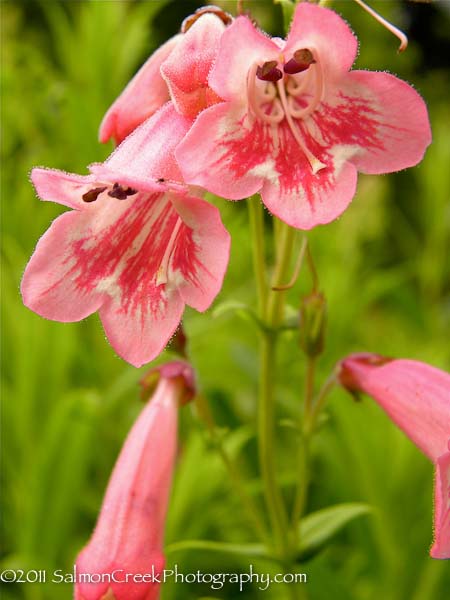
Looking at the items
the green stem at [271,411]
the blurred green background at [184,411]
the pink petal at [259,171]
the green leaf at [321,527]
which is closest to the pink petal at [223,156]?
the pink petal at [259,171]

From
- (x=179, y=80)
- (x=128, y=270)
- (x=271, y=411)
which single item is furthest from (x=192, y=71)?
(x=271, y=411)

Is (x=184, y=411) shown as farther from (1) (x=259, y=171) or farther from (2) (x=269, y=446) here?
(1) (x=259, y=171)

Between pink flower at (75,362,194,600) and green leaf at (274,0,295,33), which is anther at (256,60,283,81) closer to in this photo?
green leaf at (274,0,295,33)

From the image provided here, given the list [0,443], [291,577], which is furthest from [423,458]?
[0,443]

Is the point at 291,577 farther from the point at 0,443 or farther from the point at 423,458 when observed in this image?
the point at 0,443

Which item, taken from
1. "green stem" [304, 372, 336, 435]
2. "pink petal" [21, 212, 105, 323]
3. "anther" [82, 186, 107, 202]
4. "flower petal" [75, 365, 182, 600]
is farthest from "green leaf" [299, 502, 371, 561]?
"anther" [82, 186, 107, 202]
